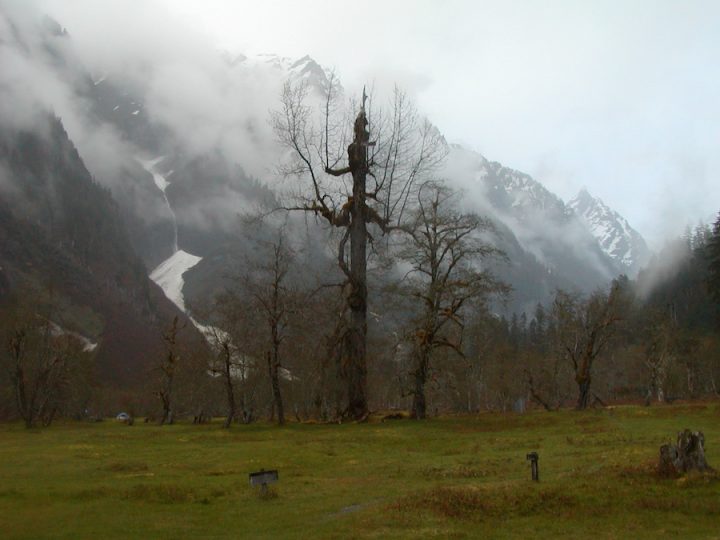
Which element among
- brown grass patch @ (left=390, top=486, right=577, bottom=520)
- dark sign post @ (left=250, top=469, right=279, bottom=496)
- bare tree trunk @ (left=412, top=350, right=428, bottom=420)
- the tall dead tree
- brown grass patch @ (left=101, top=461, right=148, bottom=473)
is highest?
the tall dead tree

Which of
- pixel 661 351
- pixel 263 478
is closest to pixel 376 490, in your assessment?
pixel 263 478

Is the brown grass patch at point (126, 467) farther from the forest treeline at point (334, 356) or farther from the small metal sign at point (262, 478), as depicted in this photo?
the forest treeline at point (334, 356)

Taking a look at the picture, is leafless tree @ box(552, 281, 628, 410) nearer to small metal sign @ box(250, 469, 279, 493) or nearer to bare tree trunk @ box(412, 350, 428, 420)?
bare tree trunk @ box(412, 350, 428, 420)

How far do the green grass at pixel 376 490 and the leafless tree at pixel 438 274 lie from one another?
9527 mm

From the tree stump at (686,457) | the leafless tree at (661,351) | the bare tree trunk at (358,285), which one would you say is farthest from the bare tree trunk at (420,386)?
the leafless tree at (661,351)

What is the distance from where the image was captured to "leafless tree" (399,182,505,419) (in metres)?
40.0

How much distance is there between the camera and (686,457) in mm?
15539

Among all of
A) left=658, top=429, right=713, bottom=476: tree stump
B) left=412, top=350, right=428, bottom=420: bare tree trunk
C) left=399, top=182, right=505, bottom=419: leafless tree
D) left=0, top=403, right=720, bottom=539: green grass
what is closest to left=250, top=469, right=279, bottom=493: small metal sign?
left=0, top=403, right=720, bottom=539: green grass

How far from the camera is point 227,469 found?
75.5 feet

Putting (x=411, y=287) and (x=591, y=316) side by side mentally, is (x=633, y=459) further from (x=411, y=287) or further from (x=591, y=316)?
(x=591, y=316)

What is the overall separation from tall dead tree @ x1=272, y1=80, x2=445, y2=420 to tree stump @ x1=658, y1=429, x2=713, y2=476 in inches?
988

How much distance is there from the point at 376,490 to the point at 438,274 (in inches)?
1007

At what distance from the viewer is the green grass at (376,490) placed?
13094 mm

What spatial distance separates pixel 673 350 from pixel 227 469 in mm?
83639
